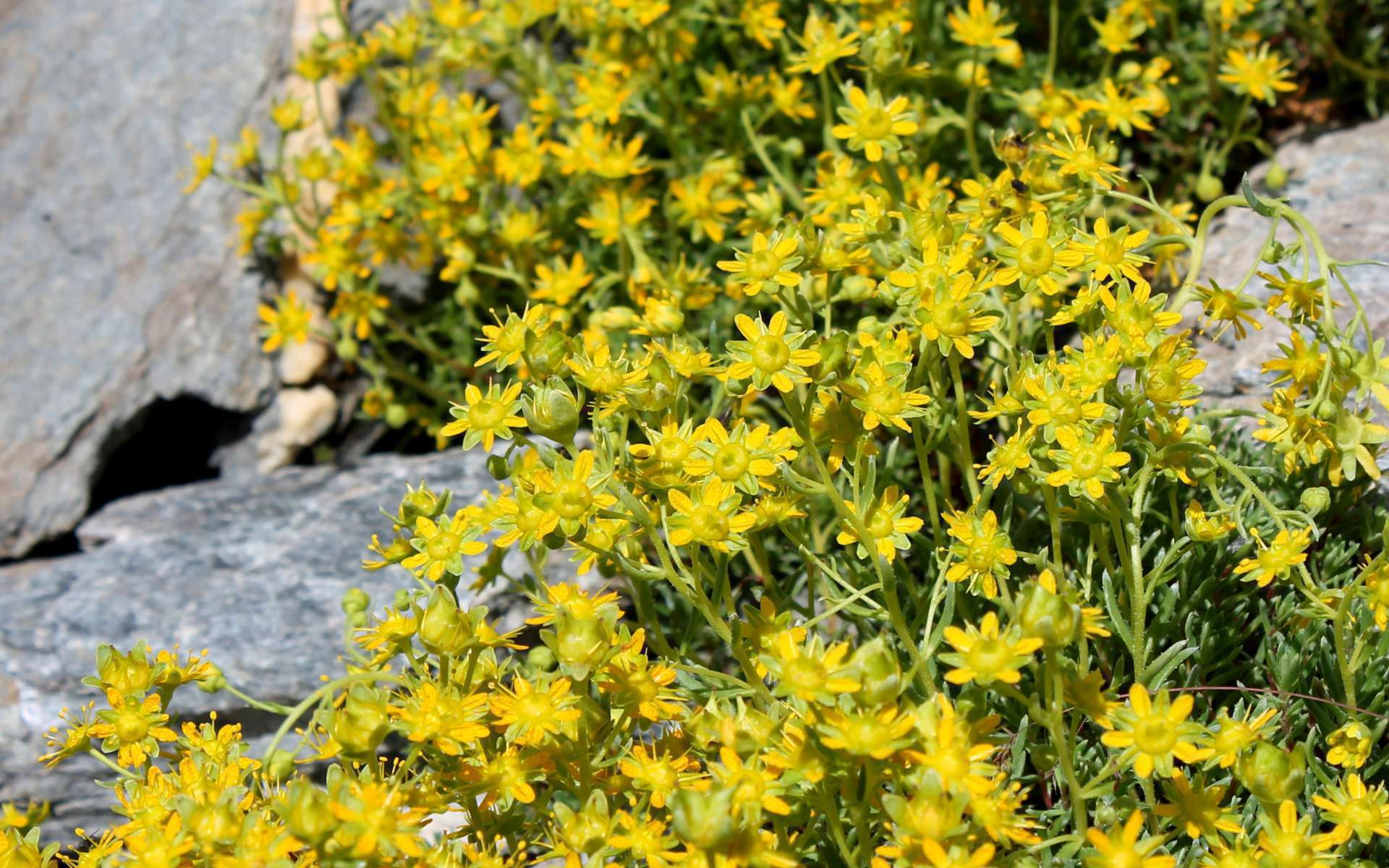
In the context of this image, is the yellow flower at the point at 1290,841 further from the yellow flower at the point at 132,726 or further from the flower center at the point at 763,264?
the yellow flower at the point at 132,726

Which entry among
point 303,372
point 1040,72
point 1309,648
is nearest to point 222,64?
point 303,372

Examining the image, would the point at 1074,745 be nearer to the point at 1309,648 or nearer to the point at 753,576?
the point at 1309,648

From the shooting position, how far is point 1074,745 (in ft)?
7.96

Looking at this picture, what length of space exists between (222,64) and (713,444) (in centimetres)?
356

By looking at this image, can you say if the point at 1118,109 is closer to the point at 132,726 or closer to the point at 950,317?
the point at 950,317

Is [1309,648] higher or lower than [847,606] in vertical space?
lower

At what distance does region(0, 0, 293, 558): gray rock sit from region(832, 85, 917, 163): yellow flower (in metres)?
2.48

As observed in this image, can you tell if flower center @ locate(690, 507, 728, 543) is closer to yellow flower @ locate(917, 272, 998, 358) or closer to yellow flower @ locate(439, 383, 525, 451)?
yellow flower @ locate(439, 383, 525, 451)

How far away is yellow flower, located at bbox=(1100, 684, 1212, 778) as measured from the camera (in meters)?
1.96

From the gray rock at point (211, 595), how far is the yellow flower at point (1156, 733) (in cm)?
176

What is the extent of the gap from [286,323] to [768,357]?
2488mm

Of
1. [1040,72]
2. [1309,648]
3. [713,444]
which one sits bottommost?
[1309,648]

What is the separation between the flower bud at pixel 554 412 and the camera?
7.16ft

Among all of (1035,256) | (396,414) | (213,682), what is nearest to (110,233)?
(396,414)
